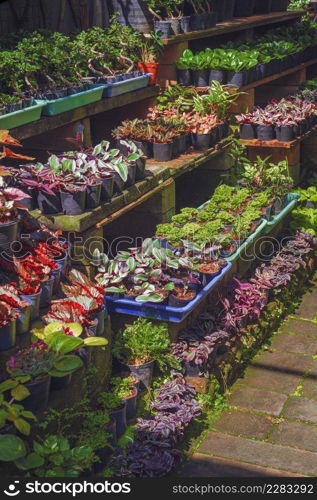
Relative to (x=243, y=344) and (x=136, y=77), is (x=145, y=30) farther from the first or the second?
(x=243, y=344)

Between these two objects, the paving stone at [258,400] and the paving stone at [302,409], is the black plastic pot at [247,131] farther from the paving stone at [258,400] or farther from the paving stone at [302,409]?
the paving stone at [302,409]

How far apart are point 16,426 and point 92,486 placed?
20.6 inches

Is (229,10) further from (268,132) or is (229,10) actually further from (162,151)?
(162,151)

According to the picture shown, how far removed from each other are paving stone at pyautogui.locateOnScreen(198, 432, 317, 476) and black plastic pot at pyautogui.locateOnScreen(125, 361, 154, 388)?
0.58m

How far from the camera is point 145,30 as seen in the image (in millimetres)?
7715

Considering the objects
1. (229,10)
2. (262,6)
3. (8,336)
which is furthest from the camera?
(262,6)

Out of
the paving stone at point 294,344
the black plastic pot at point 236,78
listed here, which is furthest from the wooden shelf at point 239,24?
the paving stone at point 294,344

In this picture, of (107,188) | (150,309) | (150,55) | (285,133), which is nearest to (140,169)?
(107,188)

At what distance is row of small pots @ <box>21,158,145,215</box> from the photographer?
562 centimetres

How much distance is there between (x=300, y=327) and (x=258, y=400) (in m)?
1.46

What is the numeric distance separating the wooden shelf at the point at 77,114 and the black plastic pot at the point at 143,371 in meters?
1.82

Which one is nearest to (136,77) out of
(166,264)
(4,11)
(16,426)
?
(4,11)

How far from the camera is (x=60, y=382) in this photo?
191 inches

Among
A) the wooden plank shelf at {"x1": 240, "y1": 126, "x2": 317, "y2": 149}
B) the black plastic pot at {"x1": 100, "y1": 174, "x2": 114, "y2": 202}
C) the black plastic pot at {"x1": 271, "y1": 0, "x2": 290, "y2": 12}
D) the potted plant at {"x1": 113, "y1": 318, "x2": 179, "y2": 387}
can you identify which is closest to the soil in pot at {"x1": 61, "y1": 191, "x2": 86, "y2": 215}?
the black plastic pot at {"x1": 100, "y1": 174, "x2": 114, "y2": 202}
